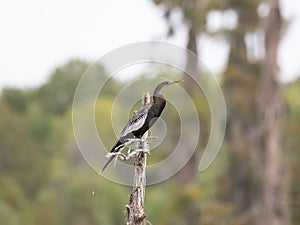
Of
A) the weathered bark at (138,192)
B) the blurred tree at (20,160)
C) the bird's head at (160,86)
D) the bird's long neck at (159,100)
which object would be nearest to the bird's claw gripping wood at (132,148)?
the weathered bark at (138,192)

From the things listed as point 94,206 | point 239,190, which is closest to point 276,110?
point 239,190

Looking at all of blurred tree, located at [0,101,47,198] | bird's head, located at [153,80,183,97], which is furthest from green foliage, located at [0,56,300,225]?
bird's head, located at [153,80,183,97]

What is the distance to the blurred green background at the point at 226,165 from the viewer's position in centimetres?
3925

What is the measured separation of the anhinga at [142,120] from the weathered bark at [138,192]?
0.13m

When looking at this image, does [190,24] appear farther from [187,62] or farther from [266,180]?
[266,180]

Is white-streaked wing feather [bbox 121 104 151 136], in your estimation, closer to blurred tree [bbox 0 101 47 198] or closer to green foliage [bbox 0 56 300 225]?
green foliage [bbox 0 56 300 225]

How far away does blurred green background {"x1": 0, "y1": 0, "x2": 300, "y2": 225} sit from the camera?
39250 millimetres

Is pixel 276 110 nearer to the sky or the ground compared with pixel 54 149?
nearer to the ground

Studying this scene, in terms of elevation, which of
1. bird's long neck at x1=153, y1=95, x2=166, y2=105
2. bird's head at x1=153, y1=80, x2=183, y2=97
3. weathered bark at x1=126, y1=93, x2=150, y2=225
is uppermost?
bird's head at x1=153, y1=80, x2=183, y2=97

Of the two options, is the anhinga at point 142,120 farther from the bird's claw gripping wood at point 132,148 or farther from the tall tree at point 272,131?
the tall tree at point 272,131

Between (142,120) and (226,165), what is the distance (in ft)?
101

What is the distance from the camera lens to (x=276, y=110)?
39219 mm

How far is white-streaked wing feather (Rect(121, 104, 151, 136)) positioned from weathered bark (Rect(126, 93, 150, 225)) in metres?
0.18

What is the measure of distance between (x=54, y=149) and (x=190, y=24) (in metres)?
33.3
